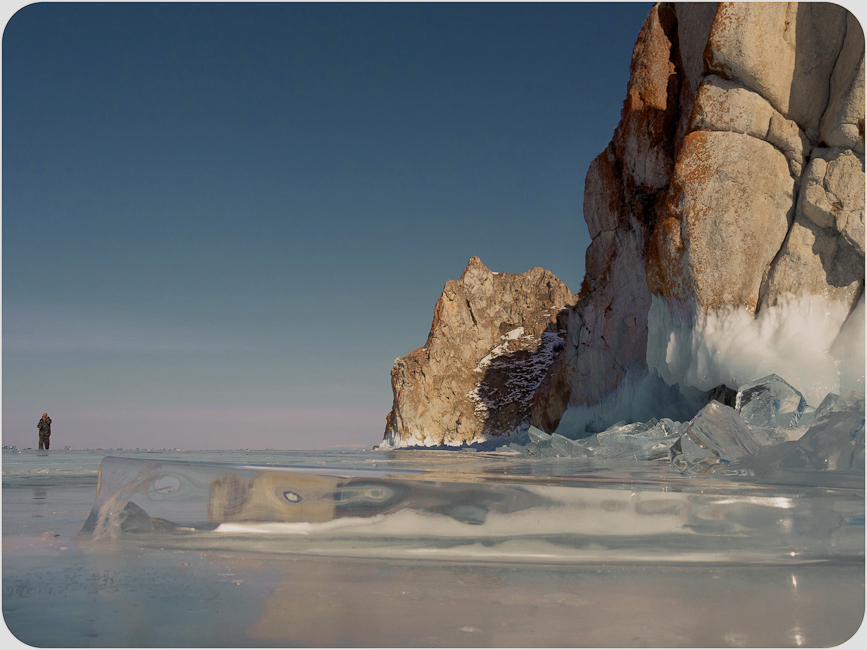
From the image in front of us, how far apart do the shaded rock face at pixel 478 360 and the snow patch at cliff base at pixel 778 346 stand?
126ft

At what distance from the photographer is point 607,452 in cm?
761

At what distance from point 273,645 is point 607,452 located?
7.19m

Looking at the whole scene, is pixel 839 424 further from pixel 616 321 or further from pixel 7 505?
pixel 616 321

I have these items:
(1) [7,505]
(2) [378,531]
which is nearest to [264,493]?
(2) [378,531]

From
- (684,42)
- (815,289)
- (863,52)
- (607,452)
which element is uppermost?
(684,42)

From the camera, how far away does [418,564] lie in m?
1.78

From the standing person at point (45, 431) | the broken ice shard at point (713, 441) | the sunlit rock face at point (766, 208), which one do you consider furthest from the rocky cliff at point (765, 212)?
the standing person at point (45, 431)

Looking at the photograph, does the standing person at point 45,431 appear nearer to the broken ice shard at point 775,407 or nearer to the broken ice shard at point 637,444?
the broken ice shard at point 637,444

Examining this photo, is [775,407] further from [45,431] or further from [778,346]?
[45,431]

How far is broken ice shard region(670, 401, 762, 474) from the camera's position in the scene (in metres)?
3.88

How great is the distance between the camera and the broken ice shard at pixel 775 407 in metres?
6.92

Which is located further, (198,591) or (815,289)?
(815,289)

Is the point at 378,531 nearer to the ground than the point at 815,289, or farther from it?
nearer to the ground

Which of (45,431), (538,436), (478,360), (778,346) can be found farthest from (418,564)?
(478,360)
